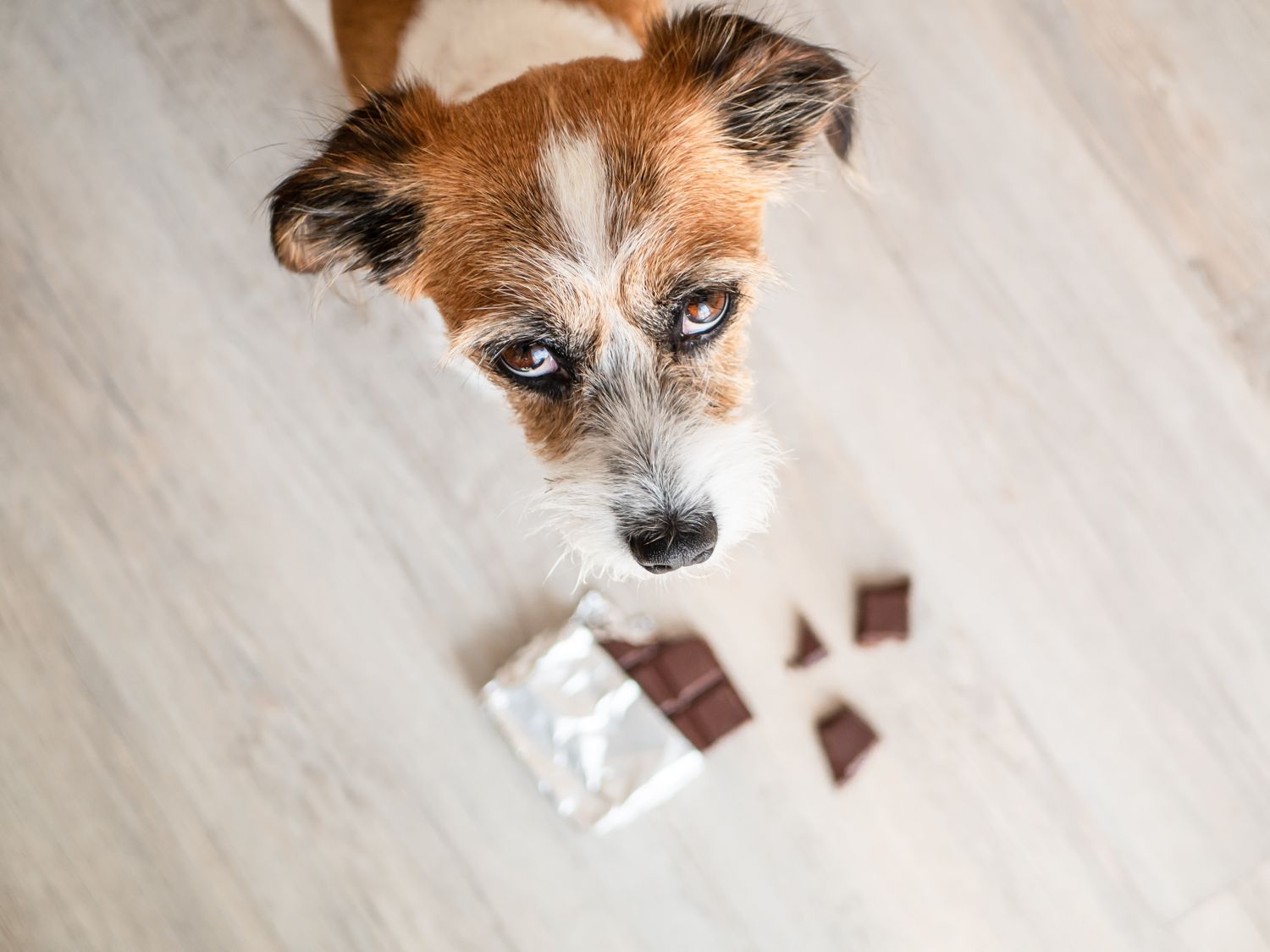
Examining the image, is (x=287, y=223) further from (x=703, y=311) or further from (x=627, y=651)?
(x=627, y=651)

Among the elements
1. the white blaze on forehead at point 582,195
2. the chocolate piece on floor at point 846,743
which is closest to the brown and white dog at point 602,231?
the white blaze on forehead at point 582,195

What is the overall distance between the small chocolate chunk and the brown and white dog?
0.57 metres

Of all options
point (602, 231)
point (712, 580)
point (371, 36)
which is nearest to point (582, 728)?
point (712, 580)

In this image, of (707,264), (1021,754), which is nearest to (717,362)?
(707,264)

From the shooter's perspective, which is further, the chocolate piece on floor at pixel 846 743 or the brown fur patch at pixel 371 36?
the chocolate piece on floor at pixel 846 743

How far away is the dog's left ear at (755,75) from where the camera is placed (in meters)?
1.36

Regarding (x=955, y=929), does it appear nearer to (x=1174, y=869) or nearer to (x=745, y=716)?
(x=1174, y=869)

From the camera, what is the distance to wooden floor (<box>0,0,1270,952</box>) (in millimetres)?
1944

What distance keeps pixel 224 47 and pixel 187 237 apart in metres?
0.44

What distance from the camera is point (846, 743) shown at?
75.3 inches

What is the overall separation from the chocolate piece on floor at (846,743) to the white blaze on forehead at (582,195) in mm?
1201

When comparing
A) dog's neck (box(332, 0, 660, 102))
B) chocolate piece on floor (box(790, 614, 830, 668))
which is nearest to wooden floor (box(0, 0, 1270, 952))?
chocolate piece on floor (box(790, 614, 830, 668))

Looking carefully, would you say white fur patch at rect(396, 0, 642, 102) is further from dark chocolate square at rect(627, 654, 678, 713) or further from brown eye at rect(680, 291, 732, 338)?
dark chocolate square at rect(627, 654, 678, 713)

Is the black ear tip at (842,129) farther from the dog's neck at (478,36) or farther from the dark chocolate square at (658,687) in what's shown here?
the dark chocolate square at (658,687)
